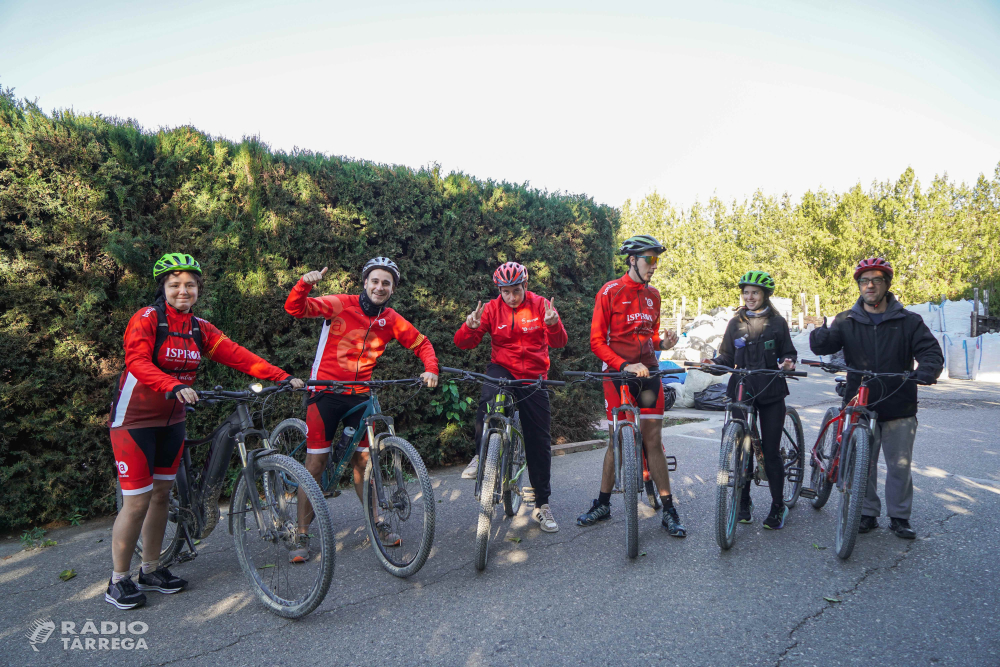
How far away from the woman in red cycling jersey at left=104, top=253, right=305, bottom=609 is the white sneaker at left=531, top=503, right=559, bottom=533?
227cm

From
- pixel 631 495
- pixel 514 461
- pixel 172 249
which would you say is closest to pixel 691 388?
pixel 514 461

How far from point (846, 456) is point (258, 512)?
13.4ft

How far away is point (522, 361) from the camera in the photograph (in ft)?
16.5

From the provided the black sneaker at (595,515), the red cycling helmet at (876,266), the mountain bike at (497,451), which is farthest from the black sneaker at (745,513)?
the red cycling helmet at (876,266)

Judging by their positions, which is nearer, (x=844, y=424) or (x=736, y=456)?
(x=736, y=456)

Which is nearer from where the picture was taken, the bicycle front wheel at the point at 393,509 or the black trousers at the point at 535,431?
the bicycle front wheel at the point at 393,509

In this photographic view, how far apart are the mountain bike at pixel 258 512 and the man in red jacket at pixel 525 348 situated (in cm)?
168

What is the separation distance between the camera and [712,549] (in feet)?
14.5

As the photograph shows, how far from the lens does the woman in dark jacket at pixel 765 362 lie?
15.8 feet

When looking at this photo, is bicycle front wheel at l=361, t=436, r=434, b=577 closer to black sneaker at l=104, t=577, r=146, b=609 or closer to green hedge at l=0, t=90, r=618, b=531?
black sneaker at l=104, t=577, r=146, b=609

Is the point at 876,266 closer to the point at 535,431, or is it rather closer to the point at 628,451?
the point at 628,451

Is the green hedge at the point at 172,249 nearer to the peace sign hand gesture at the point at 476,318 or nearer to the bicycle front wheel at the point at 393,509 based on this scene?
the peace sign hand gesture at the point at 476,318

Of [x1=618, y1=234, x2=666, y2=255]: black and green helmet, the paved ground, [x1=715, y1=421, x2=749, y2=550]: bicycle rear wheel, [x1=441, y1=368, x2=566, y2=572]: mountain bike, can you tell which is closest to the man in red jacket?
[x1=441, y1=368, x2=566, y2=572]: mountain bike

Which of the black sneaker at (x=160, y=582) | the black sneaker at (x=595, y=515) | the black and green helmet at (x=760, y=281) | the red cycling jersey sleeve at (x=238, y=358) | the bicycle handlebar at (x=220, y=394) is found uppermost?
the black and green helmet at (x=760, y=281)
